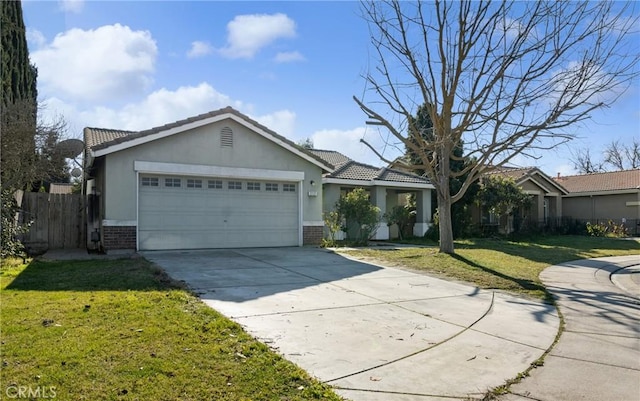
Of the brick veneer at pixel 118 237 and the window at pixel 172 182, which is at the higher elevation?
the window at pixel 172 182

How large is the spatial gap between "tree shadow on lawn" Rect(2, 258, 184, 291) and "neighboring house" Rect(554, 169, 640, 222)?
32.6 meters

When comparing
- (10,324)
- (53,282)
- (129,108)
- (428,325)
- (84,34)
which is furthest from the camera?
(129,108)

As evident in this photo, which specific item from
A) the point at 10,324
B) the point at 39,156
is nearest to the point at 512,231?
the point at 39,156

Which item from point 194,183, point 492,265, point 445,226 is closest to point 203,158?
point 194,183

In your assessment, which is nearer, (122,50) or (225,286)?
(225,286)

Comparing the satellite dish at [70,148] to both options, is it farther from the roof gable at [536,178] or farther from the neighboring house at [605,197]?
the neighboring house at [605,197]

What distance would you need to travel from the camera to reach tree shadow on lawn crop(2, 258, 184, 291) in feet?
24.4

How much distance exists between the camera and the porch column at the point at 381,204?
21.6 m

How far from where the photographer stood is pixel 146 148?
1370 cm

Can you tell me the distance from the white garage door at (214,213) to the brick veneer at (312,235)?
35 centimetres

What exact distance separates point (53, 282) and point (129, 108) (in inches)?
385

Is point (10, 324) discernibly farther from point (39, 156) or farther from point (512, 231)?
point (512, 231)

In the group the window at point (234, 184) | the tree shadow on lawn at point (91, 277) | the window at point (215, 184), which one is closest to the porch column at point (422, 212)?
the window at point (234, 184)

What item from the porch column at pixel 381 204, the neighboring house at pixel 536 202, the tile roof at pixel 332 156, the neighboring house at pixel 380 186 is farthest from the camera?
the neighboring house at pixel 536 202
